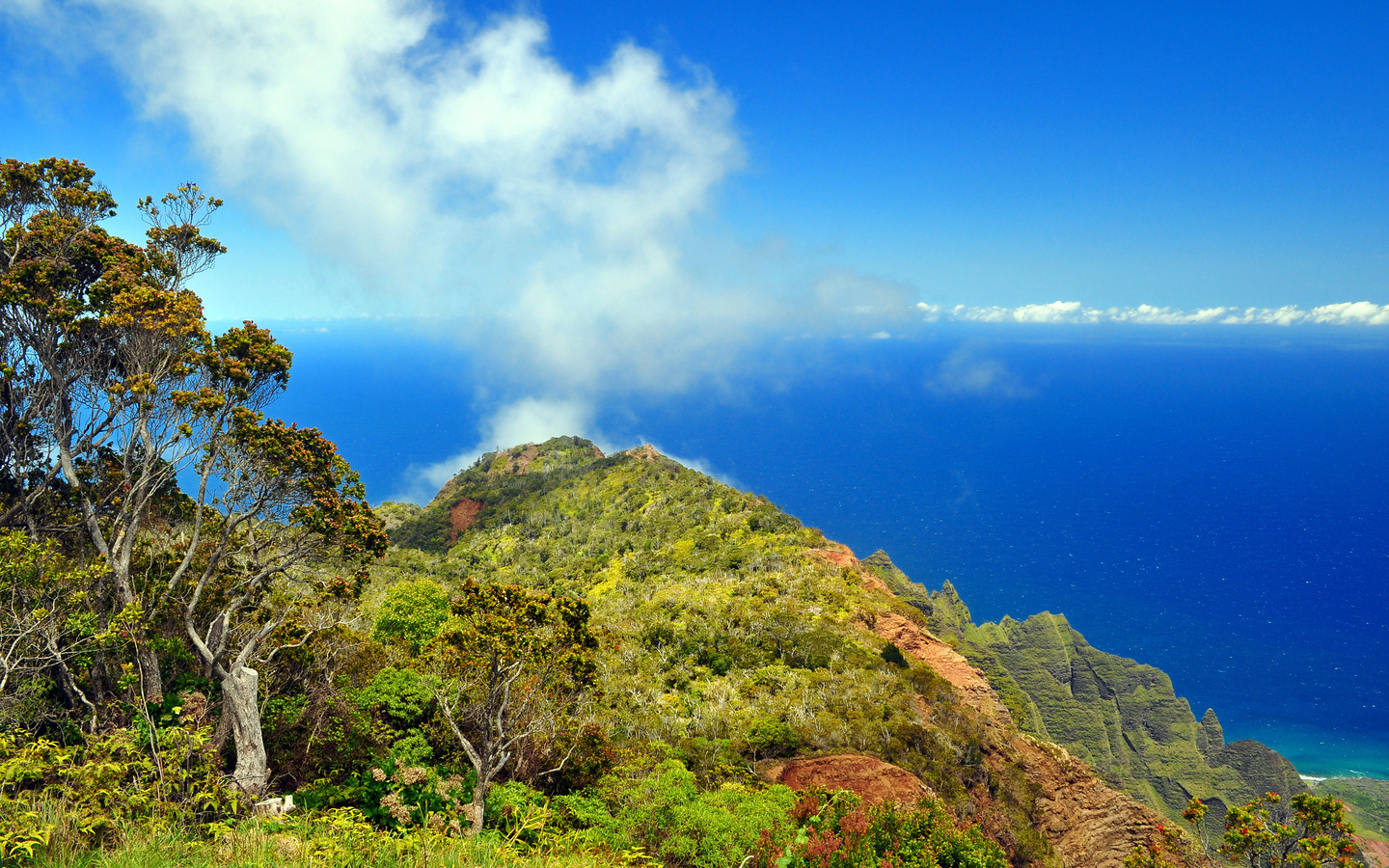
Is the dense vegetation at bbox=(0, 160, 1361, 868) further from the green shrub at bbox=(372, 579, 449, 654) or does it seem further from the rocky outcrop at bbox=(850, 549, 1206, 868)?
the green shrub at bbox=(372, 579, 449, 654)

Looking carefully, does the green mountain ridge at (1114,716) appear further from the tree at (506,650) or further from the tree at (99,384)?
the tree at (99,384)

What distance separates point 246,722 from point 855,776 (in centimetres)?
1431

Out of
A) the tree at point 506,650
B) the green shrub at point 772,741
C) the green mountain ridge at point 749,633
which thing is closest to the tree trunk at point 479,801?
the tree at point 506,650

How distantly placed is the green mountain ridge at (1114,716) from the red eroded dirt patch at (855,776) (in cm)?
3679

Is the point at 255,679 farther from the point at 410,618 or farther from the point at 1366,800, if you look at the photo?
the point at 1366,800

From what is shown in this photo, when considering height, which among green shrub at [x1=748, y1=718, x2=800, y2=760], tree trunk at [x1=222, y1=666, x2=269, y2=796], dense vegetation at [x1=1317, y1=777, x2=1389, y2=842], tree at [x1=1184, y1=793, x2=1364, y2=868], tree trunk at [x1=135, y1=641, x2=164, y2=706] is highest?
tree trunk at [x1=135, y1=641, x2=164, y2=706]

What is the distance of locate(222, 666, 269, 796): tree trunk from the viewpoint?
11.4 meters

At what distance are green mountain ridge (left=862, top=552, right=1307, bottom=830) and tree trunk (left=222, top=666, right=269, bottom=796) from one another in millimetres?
48929

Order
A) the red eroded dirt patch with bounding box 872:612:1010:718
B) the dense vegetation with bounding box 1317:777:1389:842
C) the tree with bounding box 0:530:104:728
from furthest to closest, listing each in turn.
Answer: the dense vegetation with bounding box 1317:777:1389:842
the red eroded dirt patch with bounding box 872:612:1010:718
the tree with bounding box 0:530:104:728

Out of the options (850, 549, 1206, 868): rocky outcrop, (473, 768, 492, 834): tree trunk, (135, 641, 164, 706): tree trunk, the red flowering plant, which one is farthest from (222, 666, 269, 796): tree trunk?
(850, 549, 1206, 868): rocky outcrop

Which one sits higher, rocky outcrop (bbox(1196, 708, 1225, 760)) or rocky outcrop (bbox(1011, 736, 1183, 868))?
rocky outcrop (bbox(1011, 736, 1183, 868))

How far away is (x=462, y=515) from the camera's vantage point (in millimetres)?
69938

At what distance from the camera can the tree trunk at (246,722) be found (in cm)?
1138

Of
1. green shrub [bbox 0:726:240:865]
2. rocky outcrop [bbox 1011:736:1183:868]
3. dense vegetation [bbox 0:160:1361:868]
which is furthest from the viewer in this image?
rocky outcrop [bbox 1011:736:1183:868]
